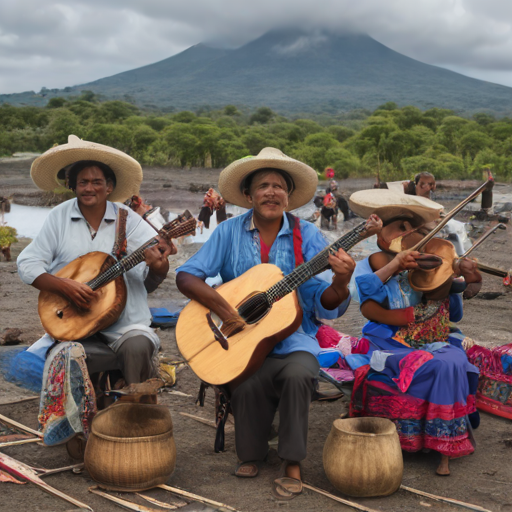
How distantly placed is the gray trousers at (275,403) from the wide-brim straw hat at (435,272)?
2.72ft

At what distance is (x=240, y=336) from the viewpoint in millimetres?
3494

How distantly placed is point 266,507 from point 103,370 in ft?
4.11

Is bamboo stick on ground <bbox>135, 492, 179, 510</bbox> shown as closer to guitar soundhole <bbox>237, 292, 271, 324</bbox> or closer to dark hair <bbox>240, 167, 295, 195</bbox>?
guitar soundhole <bbox>237, 292, 271, 324</bbox>

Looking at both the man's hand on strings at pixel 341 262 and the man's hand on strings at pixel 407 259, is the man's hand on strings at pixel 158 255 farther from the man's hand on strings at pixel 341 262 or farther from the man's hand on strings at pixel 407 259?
the man's hand on strings at pixel 407 259

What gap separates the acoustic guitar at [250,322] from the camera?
11.2 ft

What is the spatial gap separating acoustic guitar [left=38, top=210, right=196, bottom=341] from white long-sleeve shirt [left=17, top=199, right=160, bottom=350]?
0.37 ft

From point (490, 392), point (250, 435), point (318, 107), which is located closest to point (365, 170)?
point (490, 392)

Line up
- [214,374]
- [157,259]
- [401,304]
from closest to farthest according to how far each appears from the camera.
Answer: [214,374], [157,259], [401,304]

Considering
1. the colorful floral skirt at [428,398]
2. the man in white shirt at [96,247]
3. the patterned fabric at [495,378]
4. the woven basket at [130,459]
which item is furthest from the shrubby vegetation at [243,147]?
the woven basket at [130,459]

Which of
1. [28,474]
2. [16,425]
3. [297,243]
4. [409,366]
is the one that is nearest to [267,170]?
[297,243]

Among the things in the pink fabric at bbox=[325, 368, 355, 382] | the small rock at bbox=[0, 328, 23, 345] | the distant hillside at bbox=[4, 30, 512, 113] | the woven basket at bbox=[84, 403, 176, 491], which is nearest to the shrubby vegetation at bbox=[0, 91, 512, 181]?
the small rock at bbox=[0, 328, 23, 345]

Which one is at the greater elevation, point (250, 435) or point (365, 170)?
point (365, 170)

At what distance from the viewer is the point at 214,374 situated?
3434mm

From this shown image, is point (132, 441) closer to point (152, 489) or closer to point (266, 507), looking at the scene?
point (152, 489)
